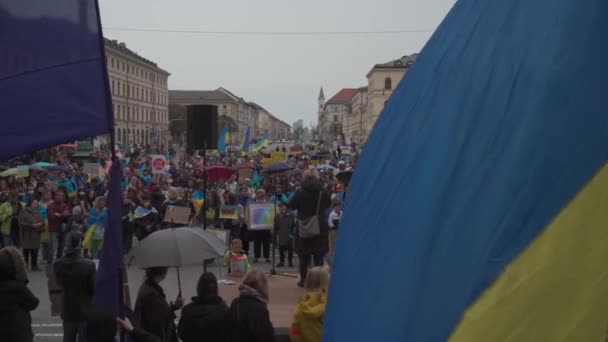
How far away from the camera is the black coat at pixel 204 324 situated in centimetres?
463

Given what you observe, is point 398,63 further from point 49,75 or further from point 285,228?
point 49,75

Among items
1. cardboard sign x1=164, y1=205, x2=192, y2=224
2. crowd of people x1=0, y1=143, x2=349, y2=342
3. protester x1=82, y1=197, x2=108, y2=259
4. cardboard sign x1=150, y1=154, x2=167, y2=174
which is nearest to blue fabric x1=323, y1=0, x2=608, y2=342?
crowd of people x1=0, y1=143, x2=349, y2=342

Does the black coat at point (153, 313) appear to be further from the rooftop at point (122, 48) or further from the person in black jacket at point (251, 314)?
the rooftop at point (122, 48)

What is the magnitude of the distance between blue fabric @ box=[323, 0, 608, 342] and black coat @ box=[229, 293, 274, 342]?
2938 millimetres

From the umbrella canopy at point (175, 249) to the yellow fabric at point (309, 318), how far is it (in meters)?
1.34

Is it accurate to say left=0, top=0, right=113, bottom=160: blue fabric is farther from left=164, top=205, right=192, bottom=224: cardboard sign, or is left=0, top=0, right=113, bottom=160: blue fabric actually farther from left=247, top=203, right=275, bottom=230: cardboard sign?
left=247, top=203, right=275, bottom=230: cardboard sign

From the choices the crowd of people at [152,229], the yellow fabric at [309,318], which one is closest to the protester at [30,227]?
the crowd of people at [152,229]

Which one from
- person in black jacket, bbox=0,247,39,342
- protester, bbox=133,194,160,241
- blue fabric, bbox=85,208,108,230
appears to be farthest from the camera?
protester, bbox=133,194,160,241

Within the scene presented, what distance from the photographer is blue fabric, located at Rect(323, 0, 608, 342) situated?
1.54 meters

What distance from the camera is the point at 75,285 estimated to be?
5984 millimetres

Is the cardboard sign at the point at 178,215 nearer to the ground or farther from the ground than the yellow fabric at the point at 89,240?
farther from the ground

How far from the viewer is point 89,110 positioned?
3.29 m

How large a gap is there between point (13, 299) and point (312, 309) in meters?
2.23

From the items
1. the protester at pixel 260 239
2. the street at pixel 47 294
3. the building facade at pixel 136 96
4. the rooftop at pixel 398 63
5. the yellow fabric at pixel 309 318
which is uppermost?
the rooftop at pixel 398 63
